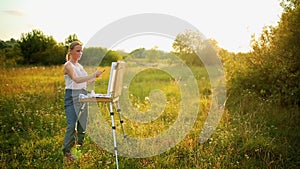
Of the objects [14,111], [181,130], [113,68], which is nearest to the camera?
[113,68]

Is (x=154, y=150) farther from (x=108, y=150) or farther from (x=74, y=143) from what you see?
(x=74, y=143)

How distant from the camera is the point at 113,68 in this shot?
4082 mm

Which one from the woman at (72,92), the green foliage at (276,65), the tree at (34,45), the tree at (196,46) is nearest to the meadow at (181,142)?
the woman at (72,92)

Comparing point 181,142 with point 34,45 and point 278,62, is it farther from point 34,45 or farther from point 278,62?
point 34,45

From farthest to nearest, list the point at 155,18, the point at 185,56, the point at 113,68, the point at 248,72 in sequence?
the point at 185,56
the point at 248,72
the point at 155,18
the point at 113,68

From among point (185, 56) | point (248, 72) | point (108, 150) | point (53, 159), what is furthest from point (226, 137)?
point (185, 56)

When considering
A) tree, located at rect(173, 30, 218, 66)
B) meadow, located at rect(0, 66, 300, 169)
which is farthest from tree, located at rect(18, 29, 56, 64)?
meadow, located at rect(0, 66, 300, 169)

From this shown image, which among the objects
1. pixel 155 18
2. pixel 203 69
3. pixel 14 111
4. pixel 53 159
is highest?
pixel 155 18

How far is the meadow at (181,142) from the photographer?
186 inches

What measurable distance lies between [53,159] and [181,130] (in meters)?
2.46

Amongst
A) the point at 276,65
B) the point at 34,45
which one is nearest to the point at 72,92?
the point at 276,65

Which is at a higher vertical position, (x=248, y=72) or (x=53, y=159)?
(x=248, y=72)

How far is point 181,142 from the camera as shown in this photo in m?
5.44

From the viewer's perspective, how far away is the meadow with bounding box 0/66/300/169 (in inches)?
186
